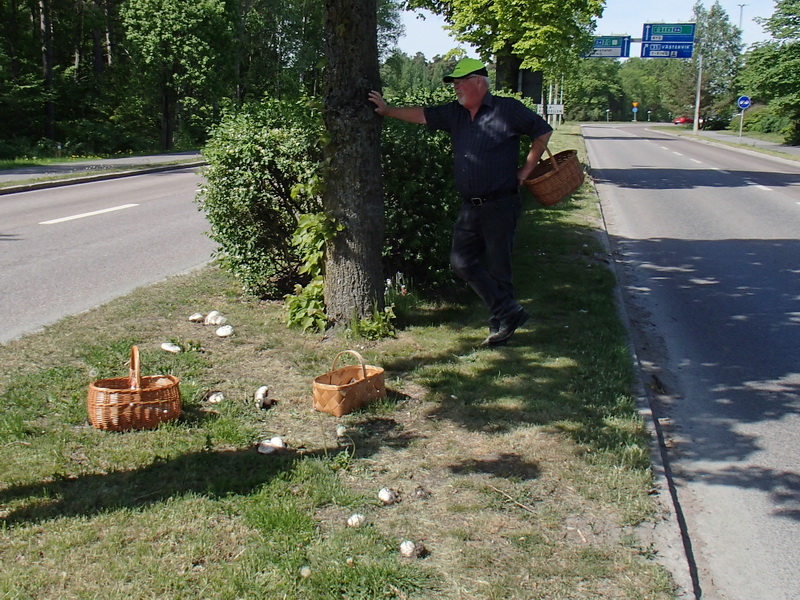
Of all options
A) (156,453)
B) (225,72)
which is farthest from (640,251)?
(225,72)

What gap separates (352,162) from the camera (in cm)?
585

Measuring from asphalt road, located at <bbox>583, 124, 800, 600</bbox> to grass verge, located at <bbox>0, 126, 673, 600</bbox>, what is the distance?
32 centimetres

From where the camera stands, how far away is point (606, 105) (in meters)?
139

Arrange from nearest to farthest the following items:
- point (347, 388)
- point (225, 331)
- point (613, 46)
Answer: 1. point (347, 388)
2. point (225, 331)
3. point (613, 46)

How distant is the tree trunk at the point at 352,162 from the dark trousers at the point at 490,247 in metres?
0.63

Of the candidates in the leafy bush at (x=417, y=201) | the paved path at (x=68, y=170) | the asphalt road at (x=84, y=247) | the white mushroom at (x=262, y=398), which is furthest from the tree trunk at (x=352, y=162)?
the paved path at (x=68, y=170)

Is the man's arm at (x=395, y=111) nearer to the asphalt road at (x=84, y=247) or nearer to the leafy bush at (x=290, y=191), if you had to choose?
the leafy bush at (x=290, y=191)

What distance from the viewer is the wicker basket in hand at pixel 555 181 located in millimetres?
5891

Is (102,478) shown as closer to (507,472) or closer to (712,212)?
(507,472)

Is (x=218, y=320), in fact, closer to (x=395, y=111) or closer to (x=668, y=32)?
(x=395, y=111)

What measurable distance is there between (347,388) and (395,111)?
2.22 m

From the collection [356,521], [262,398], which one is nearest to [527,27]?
[262,398]

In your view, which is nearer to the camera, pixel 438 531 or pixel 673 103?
pixel 438 531

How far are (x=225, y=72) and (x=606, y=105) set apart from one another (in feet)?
→ 366
